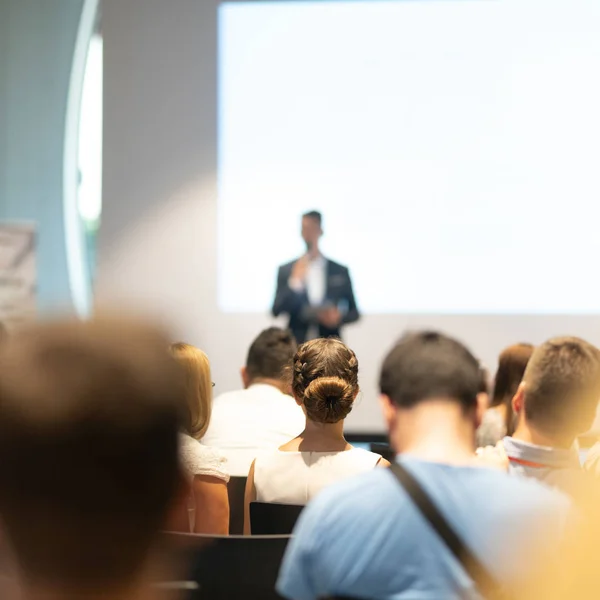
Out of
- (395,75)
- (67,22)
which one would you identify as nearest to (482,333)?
(395,75)

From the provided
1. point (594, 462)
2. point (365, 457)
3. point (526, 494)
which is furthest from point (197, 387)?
point (526, 494)

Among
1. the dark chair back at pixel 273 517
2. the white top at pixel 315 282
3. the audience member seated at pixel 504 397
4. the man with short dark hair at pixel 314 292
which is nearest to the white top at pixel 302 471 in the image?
the dark chair back at pixel 273 517

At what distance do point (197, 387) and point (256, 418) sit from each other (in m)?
0.62

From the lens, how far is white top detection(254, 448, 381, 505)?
7.41 ft

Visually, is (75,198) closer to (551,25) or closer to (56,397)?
(551,25)

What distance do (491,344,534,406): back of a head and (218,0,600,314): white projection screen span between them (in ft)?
11.1

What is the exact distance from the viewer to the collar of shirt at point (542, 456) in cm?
198

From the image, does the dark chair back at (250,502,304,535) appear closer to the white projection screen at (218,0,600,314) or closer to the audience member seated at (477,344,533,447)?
the audience member seated at (477,344,533,447)

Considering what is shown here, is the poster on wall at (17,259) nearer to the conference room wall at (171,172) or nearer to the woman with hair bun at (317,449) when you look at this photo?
the conference room wall at (171,172)

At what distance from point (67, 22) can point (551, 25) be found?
12.8ft

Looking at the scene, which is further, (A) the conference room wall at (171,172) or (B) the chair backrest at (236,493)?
(A) the conference room wall at (171,172)

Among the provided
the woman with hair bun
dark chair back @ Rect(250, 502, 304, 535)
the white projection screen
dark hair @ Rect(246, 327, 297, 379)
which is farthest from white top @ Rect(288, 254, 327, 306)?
dark chair back @ Rect(250, 502, 304, 535)

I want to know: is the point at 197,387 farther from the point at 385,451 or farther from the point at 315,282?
the point at 315,282

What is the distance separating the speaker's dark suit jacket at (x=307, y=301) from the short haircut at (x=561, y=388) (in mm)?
4079
